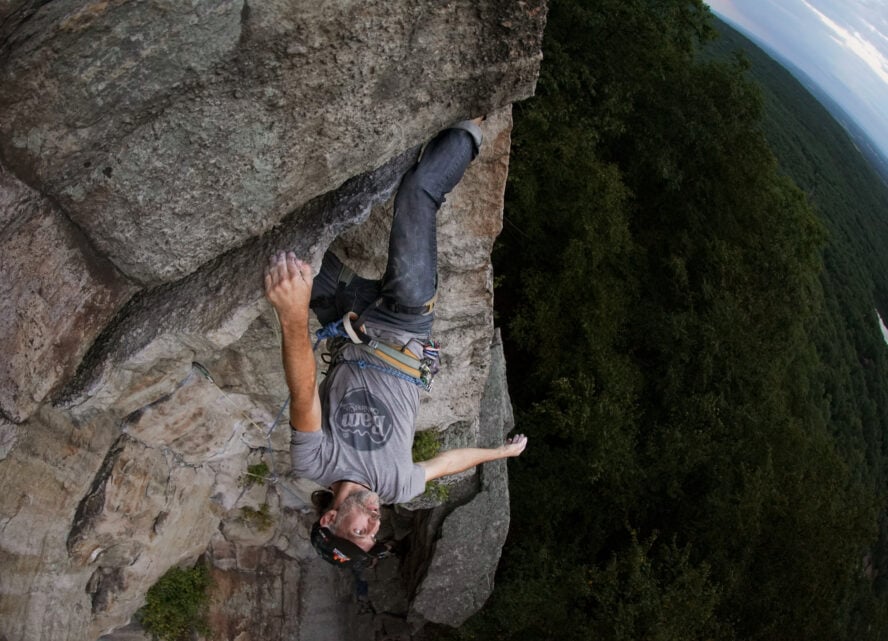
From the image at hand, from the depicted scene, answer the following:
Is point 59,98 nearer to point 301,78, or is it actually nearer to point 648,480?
point 301,78

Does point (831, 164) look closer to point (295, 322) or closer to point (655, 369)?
point (655, 369)

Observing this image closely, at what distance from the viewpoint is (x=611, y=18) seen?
1438cm

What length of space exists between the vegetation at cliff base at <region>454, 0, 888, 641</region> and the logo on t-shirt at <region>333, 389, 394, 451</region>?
24.9ft

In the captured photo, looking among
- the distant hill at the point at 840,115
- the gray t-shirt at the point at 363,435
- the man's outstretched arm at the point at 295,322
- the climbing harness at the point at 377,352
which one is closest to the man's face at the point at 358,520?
the gray t-shirt at the point at 363,435

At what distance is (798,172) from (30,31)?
1501 inches

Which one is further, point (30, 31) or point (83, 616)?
point (83, 616)

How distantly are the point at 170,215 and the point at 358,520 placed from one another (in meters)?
2.29

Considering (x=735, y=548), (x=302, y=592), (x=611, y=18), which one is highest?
(x=611, y=18)

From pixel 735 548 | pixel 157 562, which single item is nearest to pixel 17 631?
pixel 157 562

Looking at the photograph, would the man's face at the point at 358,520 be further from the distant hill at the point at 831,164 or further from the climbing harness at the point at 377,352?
the distant hill at the point at 831,164

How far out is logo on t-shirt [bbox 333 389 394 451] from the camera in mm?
4629

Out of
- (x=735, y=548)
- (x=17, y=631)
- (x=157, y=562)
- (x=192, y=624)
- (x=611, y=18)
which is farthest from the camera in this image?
(x=611, y=18)

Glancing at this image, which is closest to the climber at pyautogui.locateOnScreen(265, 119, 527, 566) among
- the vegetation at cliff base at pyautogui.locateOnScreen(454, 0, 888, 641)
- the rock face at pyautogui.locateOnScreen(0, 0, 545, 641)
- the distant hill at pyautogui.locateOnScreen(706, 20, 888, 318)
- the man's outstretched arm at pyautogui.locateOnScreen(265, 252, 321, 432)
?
the man's outstretched arm at pyautogui.locateOnScreen(265, 252, 321, 432)

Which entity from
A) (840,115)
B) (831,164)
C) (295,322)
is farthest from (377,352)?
(840,115)
